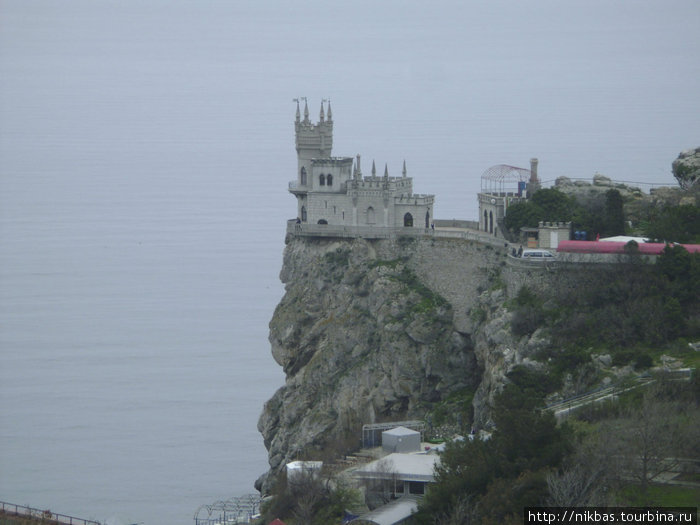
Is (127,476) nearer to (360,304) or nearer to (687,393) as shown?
(360,304)

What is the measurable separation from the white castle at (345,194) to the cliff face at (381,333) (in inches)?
47.7

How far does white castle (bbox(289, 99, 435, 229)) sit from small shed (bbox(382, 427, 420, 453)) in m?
15.8

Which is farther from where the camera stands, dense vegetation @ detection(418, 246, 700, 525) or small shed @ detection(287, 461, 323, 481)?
small shed @ detection(287, 461, 323, 481)

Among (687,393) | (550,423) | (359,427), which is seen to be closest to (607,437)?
(550,423)

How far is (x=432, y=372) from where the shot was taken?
6725 cm

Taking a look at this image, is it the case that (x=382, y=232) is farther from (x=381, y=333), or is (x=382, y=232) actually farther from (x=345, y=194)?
(x=381, y=333)

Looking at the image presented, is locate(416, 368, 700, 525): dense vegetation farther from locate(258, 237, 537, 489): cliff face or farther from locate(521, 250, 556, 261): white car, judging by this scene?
locate(258, 237, 537, 489): cliff face

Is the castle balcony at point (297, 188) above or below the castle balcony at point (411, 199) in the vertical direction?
above

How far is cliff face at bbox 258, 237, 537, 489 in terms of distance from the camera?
67.1 m

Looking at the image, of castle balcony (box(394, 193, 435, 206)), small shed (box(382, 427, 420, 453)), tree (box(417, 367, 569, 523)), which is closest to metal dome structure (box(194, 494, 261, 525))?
small shed (box(382, 427, 420, 453))

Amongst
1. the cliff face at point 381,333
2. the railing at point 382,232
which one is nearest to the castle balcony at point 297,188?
the railing at point 382,232

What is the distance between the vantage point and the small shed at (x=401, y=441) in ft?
183

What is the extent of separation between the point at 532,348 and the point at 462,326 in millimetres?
6765

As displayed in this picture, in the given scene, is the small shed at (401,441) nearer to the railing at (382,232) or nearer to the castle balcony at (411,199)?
the railing at (382,232)
